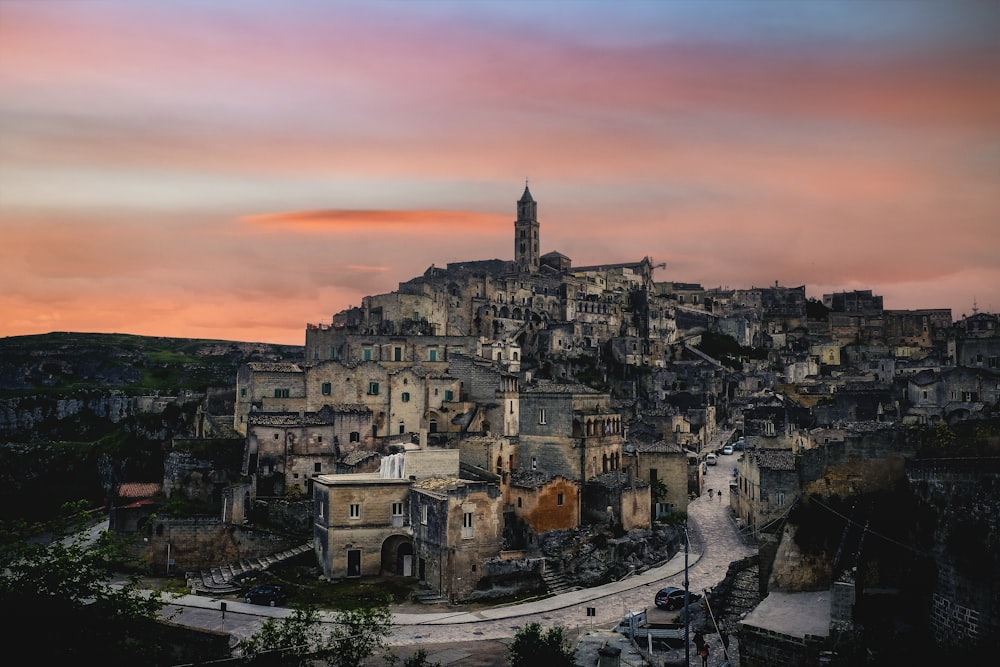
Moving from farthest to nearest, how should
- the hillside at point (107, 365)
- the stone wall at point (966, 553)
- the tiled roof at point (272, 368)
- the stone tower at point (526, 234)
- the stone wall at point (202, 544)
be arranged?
the stone tower at point (526, 234) → the hillside at point (107, 365) → the tiled roof at point (272, 368) → the stone wall at point (202, 544) → the stone wall at point (966, 553)

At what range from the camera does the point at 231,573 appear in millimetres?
46031

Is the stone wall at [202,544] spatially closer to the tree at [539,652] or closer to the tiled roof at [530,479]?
the tiled roof at [530,479]

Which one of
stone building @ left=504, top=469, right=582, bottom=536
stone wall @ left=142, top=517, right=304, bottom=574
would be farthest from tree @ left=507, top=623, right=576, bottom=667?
stone wall @ left=142, top=517, right=304, bottom=574

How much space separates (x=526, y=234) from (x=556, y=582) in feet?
315

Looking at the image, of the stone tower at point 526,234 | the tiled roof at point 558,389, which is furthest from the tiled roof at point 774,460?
the stone tower at point 526,234

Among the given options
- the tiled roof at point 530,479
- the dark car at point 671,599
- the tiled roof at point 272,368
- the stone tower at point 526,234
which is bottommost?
the dark car at point 671,599

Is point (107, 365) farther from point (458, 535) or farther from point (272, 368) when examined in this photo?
point (458, 535)

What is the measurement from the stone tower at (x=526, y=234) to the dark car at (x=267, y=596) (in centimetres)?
9404

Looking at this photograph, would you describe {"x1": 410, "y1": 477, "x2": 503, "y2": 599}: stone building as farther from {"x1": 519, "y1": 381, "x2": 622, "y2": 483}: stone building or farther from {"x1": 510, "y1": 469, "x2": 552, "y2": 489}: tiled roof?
{"x1": 519, "y1": 381, "x2": 622, "y2": 483}: stone building

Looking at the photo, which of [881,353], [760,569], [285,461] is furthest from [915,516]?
[881,353]

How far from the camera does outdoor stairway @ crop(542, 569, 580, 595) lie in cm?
4200

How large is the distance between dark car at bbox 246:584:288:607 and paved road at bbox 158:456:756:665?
407 mm

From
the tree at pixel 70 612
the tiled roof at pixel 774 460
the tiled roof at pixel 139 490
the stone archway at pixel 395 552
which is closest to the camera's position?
the tree at pixel 70 612

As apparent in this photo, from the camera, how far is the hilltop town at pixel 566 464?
30.1m
